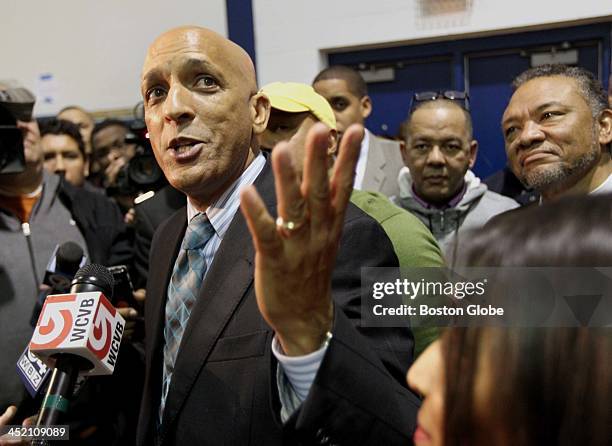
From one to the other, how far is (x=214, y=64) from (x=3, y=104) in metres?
1.10

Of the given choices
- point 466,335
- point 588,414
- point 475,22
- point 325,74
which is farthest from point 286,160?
point 475,22

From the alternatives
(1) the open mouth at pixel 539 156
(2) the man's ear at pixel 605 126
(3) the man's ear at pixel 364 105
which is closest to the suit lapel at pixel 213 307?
(1) the open mouth at pixel 539 156

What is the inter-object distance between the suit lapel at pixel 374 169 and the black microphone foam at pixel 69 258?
4.99 ft

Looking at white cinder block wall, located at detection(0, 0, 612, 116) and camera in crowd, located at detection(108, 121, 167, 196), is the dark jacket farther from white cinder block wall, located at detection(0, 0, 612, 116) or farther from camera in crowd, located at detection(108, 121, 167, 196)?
white cinder block wall, located at detection(0, 0, 612, 116)

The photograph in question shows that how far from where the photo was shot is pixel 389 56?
4.68 metres

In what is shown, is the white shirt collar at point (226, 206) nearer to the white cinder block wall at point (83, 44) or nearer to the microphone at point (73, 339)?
the microphone at point (73, 339)

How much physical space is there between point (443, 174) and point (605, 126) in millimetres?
650

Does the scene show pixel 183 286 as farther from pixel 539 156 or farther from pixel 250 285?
pixel 539 156

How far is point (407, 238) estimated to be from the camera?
175 centimetres

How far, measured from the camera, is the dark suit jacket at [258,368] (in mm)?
942

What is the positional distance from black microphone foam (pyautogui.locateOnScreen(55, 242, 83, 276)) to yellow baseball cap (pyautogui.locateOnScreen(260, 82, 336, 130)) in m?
0.79

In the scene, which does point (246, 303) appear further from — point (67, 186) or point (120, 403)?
point (67, 186)

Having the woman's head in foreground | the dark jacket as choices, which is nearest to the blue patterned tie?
the woman's head in foreground

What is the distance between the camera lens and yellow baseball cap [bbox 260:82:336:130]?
2.19m
